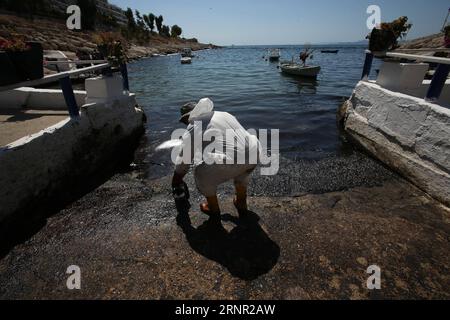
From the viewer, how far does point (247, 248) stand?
11.8 feet

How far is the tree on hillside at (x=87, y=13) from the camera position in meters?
59.0

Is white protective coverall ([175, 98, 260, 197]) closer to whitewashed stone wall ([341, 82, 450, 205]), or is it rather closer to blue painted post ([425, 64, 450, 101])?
whitewashed stone wall ([341, 82, 450, 205])

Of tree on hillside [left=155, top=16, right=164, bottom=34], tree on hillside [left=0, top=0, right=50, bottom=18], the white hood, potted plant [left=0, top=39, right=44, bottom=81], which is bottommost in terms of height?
the white hood

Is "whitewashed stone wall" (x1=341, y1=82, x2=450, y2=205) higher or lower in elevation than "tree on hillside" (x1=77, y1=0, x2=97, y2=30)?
lower

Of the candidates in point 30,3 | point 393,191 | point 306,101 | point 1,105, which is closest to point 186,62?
point 30,3

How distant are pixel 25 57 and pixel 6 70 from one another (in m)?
0.38

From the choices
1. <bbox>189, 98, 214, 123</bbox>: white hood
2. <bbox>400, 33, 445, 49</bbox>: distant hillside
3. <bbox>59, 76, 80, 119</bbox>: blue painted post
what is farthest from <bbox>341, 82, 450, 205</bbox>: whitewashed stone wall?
<bbox>400, 33, 445, 49</bbox>: distant hillside

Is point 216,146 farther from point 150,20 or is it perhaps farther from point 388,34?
point 150,20

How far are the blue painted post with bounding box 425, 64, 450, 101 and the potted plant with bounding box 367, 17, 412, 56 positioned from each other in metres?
1.94

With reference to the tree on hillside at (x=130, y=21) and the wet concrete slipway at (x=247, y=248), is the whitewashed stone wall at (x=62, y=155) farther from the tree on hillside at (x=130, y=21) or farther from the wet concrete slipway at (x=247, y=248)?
the tree on hillside at (x=130, y=21)

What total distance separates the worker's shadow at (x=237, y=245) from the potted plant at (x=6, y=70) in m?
3.41

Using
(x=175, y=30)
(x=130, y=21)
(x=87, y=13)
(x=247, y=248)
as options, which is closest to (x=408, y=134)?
(x=247, y=248)

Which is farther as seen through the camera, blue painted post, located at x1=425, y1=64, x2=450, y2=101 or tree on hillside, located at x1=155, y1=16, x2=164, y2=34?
tree on hillside, located at x1=155, y1=16, x2=164, y2=34

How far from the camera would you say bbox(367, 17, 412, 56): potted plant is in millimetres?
6098
